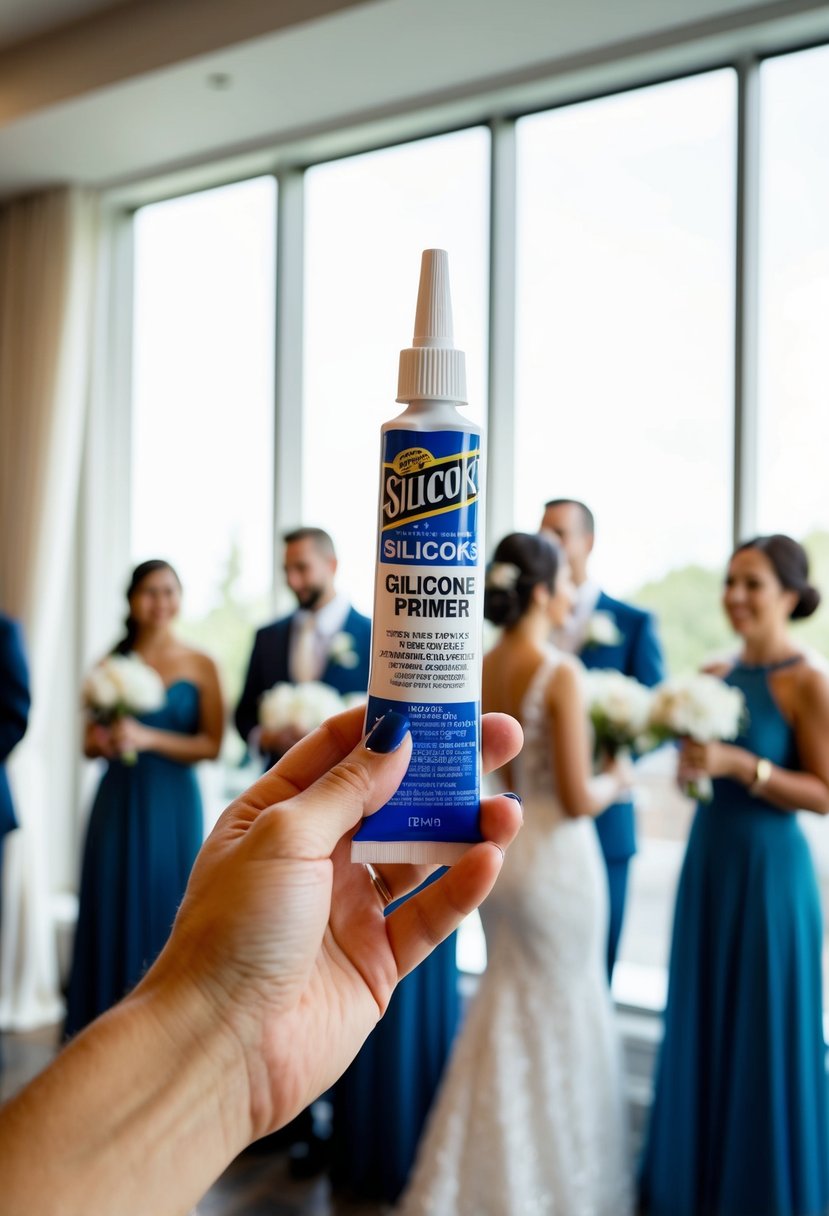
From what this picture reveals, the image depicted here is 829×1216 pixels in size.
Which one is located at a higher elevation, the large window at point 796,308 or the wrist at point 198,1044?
the large window at point 796,308

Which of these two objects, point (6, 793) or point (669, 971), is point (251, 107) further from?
point (669, 971)

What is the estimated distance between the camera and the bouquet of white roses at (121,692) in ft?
12.0

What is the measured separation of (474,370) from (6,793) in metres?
2.06

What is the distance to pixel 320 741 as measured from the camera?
3.25 feet

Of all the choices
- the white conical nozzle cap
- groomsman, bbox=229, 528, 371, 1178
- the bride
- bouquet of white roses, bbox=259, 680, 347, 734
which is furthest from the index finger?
groomsman, bbox=229, 528, 371, 1178

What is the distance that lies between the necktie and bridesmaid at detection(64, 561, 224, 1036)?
0.32 metres

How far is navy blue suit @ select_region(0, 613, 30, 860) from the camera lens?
139 inches

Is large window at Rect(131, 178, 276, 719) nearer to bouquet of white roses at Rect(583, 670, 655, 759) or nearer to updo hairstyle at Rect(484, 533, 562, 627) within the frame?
bouquet of white roses at Rect(583, 670, 655, 759)

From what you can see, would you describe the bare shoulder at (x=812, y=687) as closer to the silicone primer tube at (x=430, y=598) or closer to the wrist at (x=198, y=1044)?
the silicone primer tube at (x=430, y=598)

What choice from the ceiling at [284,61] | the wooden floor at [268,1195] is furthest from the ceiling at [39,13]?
the wooden floor at [268,1195]

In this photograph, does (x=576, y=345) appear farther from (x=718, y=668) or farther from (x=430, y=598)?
(x=430, y=598)

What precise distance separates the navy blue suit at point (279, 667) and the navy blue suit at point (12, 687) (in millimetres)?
689

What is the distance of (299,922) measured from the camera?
848 mm

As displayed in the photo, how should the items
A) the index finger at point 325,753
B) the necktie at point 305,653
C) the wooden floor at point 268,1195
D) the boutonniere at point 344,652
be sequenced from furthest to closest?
the necktie at point 305,653, the boutonniere at point 344,652, the wooden floor at point 268,1195, the index finger at point 325,753
